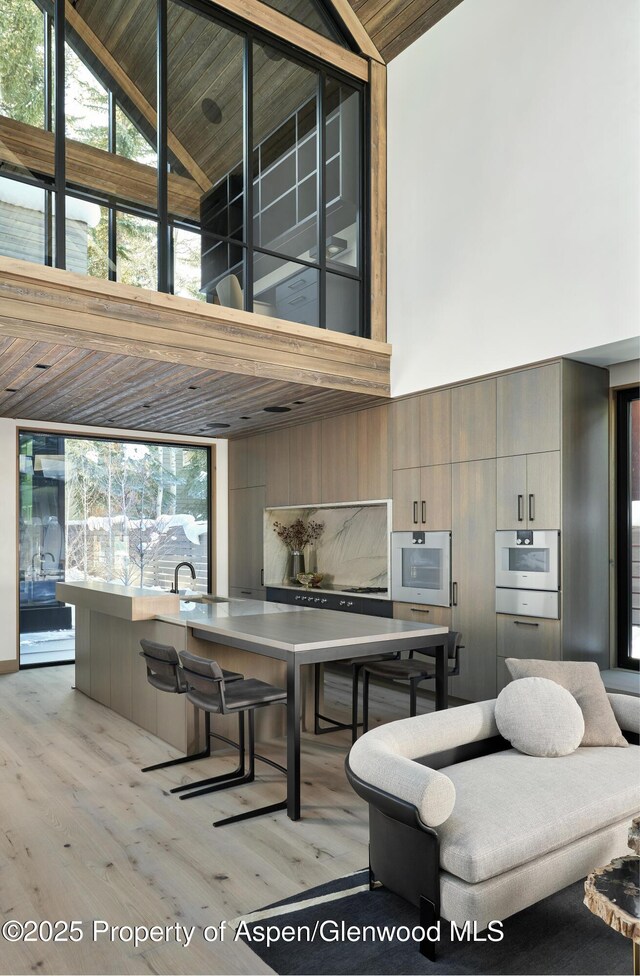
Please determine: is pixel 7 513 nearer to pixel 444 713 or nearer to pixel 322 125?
pixel 322 125

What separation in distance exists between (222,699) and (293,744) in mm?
384

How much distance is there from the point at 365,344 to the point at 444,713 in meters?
3.36

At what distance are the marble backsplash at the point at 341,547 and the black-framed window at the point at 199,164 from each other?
1.96 m

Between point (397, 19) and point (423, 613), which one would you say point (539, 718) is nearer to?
point (423, 613)

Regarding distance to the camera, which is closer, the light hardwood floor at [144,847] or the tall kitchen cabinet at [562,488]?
the light hardwood floor at [144,847]

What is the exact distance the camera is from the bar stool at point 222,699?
10.3 ft

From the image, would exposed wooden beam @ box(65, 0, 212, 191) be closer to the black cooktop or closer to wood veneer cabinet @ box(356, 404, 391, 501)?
wood veneer cabinet @ box(356, 404, 391, 501)

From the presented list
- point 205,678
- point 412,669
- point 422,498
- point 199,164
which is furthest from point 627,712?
point 199,164

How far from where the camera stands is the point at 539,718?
2785 mm

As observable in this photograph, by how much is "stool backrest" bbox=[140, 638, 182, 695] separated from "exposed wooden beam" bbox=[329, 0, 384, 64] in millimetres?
5169

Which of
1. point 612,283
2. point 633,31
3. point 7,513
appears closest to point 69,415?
point 7,513

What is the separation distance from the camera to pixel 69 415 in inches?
258

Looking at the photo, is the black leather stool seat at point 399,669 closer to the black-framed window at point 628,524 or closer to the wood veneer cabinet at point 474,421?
the black-framed window at point 628,524

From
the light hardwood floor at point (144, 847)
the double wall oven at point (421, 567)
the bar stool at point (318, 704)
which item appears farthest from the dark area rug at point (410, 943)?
the double wall oven at point (421, 567)
